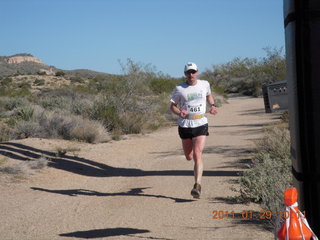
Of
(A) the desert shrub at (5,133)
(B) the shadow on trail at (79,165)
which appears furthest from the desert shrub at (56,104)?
(B) the shadow on trail at (79,165)

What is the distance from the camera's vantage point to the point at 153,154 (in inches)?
460

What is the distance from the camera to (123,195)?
745cm

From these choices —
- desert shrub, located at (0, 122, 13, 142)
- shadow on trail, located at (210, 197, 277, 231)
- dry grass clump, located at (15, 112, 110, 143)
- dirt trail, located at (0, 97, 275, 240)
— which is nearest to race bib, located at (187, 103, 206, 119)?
dirt trail, located at (0, 97, 275, 240)

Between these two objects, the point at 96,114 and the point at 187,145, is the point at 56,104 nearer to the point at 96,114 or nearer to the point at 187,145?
the point at 96,114

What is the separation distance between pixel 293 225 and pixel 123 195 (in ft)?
17.9

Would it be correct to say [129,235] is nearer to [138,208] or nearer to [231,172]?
[138,208]

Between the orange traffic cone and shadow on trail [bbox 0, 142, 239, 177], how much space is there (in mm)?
6171

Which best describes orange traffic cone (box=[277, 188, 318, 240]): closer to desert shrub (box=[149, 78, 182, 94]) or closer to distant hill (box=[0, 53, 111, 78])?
desert shrub (box=[149, 78, 182, 94])

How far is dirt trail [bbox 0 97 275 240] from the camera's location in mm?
5445

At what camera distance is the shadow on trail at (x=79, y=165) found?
902cm

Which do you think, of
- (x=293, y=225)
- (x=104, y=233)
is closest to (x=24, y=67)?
(x=104, y=233)

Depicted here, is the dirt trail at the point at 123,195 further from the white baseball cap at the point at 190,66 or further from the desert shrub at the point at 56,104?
the desert shrub at the point at 56,104

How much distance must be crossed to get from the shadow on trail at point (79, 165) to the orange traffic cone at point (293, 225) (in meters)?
6.17

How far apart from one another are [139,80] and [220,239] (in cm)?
1436
